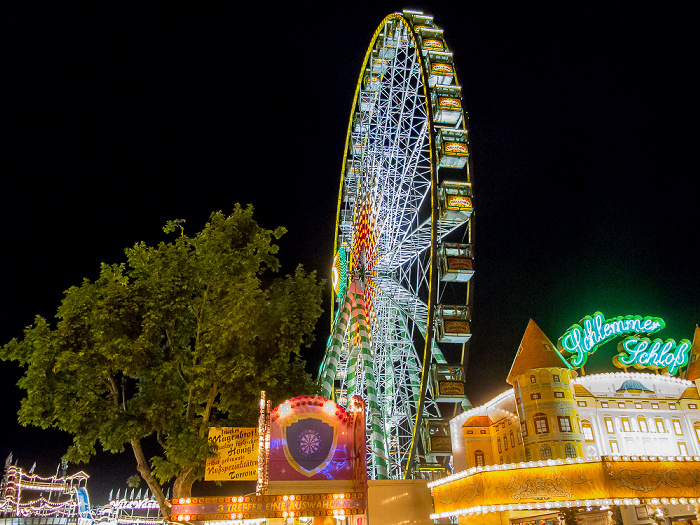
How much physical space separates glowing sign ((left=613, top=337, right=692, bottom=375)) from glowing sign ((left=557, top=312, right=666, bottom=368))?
0.62 metres

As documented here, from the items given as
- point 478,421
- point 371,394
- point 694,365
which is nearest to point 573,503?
point 371,394

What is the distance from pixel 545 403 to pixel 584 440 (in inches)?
86.3

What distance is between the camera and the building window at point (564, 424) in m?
20.4

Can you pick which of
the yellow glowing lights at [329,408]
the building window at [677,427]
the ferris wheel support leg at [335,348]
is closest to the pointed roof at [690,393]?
the building window at [677,427]

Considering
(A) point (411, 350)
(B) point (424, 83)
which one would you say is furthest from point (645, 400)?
(B) point (424, 83)

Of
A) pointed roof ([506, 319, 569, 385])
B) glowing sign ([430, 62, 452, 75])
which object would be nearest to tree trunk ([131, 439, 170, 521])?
pointed roof ([506, 319, 569, 385])

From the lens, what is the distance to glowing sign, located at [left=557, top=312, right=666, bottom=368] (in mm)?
24344

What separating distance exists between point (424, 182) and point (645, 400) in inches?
509

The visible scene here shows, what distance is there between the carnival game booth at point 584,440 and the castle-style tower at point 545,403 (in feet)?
0.13

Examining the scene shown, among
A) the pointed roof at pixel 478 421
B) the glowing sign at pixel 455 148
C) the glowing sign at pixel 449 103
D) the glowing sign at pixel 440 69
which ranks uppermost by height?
the glowing sign at pixel 440 69

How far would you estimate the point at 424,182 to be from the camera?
2430 centimetres

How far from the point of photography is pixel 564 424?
2053cm

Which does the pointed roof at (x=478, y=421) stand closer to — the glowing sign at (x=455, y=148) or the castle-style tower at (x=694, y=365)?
the castle-style tower at (x=694, y=365)

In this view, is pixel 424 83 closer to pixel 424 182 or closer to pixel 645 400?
pixel 424 182
